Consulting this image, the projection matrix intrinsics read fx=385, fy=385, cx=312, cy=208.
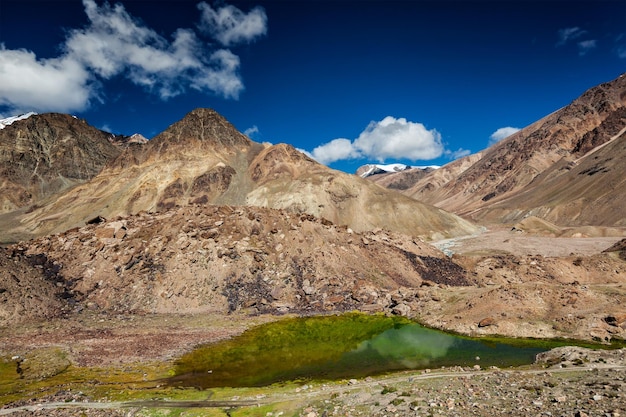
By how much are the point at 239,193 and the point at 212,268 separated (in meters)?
122

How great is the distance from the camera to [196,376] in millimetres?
27375

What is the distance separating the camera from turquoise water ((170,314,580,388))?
27.5m

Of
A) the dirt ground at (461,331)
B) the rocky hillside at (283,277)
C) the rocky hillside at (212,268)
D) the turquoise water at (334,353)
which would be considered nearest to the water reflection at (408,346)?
the turquoise water at (334,353)

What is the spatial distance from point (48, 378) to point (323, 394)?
64.9ft

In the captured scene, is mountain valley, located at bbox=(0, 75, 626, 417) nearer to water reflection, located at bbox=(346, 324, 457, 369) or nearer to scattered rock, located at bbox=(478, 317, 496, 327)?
scattered rock, located at bbox=(478, 317, 496, 327)

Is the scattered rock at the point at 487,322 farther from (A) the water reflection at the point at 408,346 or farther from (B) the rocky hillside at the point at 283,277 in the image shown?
(A) the water reflection at the point at 408,346

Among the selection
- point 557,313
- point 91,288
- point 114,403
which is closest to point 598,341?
point 557,313

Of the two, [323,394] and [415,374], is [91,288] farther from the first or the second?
[415,374]

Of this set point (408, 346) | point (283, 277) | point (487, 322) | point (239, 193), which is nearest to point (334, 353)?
point (408, 346)

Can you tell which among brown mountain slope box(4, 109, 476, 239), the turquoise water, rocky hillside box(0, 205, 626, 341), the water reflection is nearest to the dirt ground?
rocky hillside box(0, 205, 626, 341)

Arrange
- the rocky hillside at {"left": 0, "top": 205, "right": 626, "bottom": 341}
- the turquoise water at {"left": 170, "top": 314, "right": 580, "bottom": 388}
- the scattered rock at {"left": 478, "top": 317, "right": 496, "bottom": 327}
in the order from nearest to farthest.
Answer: the turquoise water at {"left": 170, "top": 314, "right": 580, "bottom": 388}, the scattered rock at {"left": 478, "top": 317, "right": 496, "bottom": 327}, the rocky hillside at {"left": 0, "top": 205, "right": 626, "bottom": 341}

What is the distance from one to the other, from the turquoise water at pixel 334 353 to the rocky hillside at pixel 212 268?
7305 mm

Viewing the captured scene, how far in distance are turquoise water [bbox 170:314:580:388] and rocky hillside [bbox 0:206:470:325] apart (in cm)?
731

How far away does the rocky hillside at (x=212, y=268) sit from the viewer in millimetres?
45750
